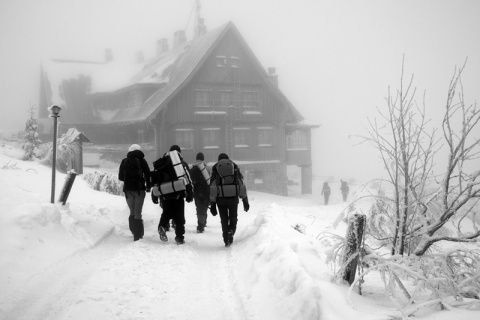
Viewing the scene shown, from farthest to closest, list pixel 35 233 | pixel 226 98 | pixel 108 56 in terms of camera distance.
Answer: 1. pixel 108 56
2. pixel 226 98
3. pixel 35 233

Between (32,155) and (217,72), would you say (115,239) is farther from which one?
(217,72)

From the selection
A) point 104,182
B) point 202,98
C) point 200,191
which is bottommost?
point 104,182

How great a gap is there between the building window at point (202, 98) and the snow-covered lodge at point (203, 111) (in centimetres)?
6

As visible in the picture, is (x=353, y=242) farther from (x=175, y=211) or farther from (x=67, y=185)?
(x=67, y=185)

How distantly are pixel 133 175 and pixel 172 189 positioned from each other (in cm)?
82

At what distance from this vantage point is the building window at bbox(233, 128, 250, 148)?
2475cm

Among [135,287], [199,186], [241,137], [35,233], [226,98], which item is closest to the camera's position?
[135,287]

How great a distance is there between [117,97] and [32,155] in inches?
454

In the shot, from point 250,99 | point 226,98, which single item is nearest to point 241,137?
point 250,99

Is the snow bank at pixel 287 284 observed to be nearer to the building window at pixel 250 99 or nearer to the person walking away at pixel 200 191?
the person walking away at pixel 200 191

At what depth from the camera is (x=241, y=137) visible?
Answer: 24.9m

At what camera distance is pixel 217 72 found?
2388 cm

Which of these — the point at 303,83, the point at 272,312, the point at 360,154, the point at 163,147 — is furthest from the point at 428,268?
the point at 303,83

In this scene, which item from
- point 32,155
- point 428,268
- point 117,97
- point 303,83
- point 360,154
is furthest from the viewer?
point 303,83
